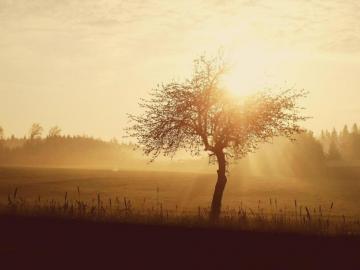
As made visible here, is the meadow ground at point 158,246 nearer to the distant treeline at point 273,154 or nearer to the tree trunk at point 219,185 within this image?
the tree trunk at point 219,185

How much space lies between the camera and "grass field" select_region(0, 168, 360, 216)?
67.0 m

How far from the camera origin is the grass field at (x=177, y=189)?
6700cm

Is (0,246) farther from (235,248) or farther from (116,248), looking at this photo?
(235,248)

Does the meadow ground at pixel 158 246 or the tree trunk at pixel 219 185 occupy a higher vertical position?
the tree trunk at pixel 219 185

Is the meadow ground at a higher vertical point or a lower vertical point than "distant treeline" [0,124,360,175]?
lower

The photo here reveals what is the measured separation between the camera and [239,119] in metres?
24.4

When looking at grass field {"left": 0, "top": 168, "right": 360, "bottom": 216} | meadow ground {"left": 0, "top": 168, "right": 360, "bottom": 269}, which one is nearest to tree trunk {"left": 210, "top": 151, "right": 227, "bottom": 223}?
meadow ground {"left": 0, "top": 168, "right": 360, "bottom": 269}

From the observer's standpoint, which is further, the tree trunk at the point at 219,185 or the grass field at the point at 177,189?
the grass field at the point at 177,189

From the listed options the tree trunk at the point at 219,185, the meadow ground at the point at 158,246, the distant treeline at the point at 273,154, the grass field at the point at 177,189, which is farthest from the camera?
the distant treeline at the point at 273,154

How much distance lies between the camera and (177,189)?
84125mm

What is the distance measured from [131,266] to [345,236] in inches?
190

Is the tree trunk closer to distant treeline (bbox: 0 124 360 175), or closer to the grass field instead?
the grass field

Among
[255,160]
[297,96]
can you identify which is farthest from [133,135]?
[255,160]

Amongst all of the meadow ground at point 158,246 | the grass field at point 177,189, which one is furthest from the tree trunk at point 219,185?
the grass field at point 177,189
